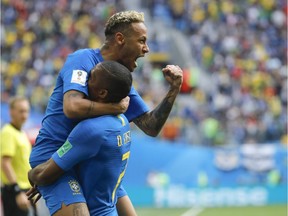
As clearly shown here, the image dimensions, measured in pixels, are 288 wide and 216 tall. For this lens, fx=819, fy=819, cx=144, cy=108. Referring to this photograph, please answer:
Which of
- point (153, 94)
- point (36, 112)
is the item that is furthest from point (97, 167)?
point (153, 94)

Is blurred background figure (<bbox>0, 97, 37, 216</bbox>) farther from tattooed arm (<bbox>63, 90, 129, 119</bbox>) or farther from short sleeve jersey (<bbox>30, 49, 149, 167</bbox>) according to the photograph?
tattooed arm (<bbox>63, 90, 129, 119</bbox>)

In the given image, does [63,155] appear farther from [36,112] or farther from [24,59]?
[24,59]

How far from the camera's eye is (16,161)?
10.4 metres

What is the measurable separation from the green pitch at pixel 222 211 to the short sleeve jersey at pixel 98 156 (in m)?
12.4

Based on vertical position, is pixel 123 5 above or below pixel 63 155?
above

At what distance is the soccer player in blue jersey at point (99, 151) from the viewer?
5.77 metres

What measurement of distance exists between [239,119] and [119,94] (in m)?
17.7

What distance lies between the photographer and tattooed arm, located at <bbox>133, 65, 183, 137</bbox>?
21.3 ft

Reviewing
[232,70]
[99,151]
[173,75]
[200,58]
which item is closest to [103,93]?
[99,151]

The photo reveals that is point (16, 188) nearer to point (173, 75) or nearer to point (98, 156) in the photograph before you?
point (173, 75)

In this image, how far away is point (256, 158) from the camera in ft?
69.7

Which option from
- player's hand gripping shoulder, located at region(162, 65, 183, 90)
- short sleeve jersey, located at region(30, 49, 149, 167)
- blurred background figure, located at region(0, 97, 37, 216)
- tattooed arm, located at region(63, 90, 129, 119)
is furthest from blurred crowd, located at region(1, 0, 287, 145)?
tattooed arm, located at region(63, 90, 129, 119)

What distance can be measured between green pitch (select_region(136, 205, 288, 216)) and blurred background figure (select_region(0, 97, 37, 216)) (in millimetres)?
8107

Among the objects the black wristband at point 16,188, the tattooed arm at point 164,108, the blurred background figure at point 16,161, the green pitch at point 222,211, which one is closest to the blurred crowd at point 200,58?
the green pitch at point 222,211
